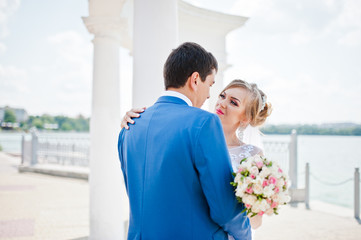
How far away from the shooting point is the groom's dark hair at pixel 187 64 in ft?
5.88

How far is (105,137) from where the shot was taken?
5.58 metres

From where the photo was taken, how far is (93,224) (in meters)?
5.43

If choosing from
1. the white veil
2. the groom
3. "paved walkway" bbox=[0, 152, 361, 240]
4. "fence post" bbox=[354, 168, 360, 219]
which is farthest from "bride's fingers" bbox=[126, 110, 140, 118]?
"fence post" bbox=[354, 168, 360, 219]

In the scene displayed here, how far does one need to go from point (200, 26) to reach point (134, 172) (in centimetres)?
711

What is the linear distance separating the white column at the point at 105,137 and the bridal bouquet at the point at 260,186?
4177 mm

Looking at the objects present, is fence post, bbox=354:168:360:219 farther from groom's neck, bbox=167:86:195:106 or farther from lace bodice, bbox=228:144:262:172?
groom's neck, bbox=167:86:195:106

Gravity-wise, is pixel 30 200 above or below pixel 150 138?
below

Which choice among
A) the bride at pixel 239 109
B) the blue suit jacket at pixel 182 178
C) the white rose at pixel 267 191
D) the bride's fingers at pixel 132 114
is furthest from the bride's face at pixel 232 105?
the white rose at pixel 267 191

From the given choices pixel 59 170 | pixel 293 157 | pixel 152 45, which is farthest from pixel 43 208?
pixel 293 157

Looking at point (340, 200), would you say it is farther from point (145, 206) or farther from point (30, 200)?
point (145, 206)

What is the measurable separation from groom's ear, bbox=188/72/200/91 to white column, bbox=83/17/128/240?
4.03m

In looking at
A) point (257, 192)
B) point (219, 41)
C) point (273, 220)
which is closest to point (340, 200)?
point (273, 220)

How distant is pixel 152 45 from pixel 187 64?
4.81 ft

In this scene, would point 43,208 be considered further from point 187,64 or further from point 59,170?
point 187,64
